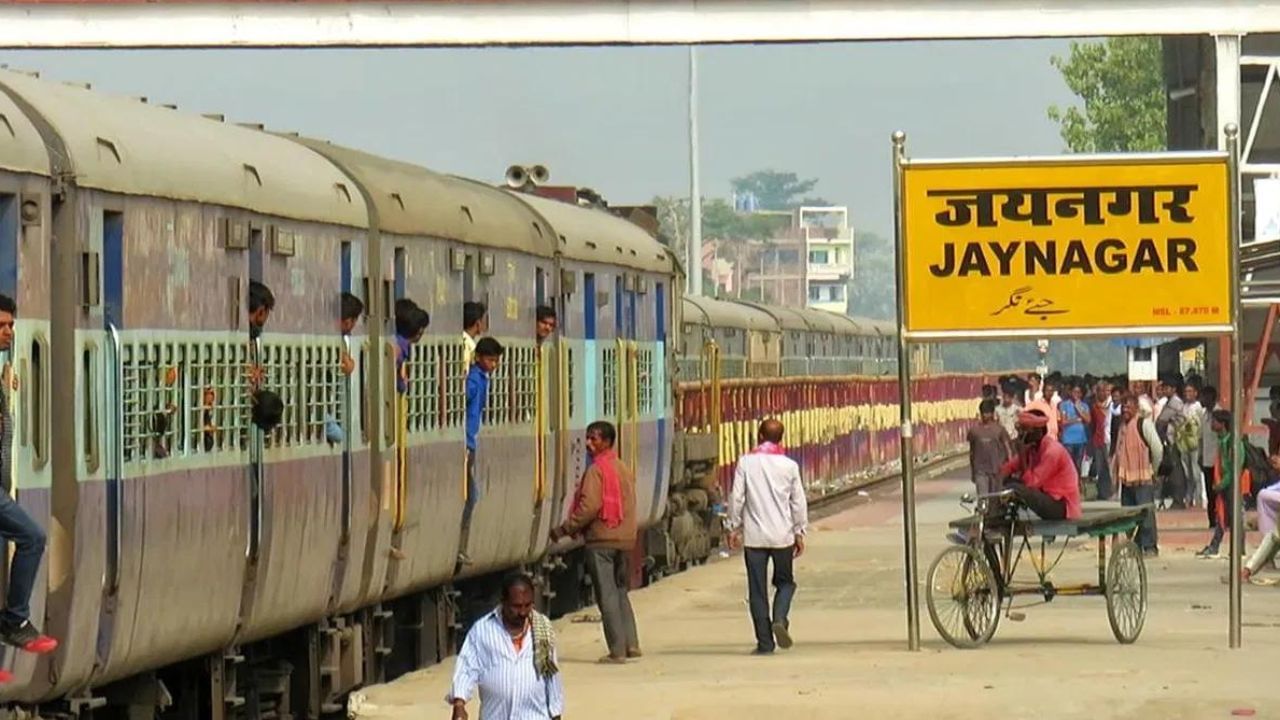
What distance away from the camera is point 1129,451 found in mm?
33781

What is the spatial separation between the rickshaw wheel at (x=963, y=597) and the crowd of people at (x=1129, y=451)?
562mm

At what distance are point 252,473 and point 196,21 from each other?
17.5 m

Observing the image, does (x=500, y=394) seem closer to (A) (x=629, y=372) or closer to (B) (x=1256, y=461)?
(A) (x=629, y=372)

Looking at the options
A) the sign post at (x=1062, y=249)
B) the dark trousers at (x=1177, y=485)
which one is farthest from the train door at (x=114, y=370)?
the dark trousers at (x=1177, y=485)

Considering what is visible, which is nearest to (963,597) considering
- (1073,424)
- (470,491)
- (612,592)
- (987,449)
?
(612,592)

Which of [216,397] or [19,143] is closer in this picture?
[19,143]

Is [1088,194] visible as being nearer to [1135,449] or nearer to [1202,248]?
[1202,248]

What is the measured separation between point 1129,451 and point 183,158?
20750 millimetres

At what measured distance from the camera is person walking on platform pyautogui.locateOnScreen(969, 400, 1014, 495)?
32.8 metres

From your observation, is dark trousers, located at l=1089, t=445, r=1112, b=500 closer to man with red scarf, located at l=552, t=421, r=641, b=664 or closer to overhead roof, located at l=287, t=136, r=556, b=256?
overhead roof, located at l=287, t=136, r=556, b=256

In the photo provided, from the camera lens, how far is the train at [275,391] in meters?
12.3

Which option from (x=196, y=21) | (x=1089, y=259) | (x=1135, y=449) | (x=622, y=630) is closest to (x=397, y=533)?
(x=622, y=630)

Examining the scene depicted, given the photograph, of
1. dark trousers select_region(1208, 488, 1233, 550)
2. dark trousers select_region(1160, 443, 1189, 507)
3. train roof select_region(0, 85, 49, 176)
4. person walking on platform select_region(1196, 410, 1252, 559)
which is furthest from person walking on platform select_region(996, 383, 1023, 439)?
train roof select_region(0, 85, 49, 176)

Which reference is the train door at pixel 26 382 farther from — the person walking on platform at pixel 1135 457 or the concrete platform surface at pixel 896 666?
the person walking on platform at pixel 1135 457
